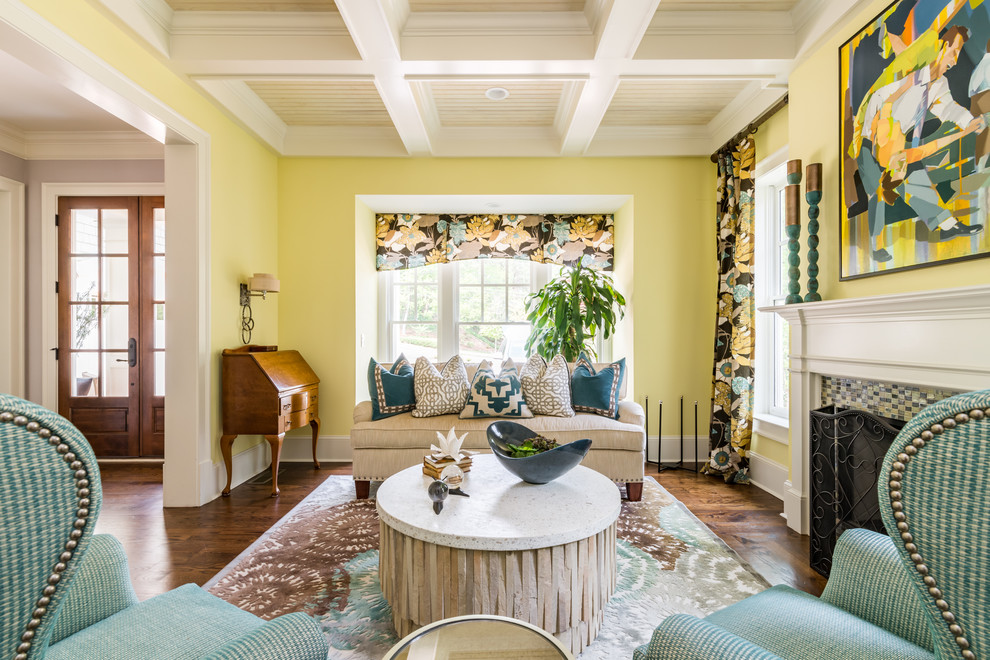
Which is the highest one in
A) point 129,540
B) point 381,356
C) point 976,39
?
point 976,39

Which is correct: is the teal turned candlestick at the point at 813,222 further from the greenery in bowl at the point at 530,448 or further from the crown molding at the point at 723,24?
the greenery in bowl at the point at 530,448

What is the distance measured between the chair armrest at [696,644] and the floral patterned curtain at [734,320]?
306cm

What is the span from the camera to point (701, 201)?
4.34m

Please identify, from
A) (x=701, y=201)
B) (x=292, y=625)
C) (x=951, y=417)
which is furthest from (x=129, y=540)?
(x=701, y=201)

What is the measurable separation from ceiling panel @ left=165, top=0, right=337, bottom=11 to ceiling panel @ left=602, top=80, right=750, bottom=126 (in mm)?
1910

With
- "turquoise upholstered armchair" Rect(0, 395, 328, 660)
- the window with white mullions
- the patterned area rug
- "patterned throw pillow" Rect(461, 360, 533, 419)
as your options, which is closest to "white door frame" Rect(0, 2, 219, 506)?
the patterned area rug

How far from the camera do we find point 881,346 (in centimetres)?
214

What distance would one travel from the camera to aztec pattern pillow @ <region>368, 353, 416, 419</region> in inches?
138

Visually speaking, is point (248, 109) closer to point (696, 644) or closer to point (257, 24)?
point (257, 24)

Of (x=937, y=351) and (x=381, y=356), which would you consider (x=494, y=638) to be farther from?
(x=381, y=356)

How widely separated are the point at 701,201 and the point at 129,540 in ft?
15.3

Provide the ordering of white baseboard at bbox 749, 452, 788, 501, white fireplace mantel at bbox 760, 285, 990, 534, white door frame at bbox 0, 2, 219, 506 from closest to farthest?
white fireplace mantel at bbox 760, 285, 990, 534 → white door frame at bbox 0, 2, 219, 506 → white baseboard at bbox 749, 452, 788, 501

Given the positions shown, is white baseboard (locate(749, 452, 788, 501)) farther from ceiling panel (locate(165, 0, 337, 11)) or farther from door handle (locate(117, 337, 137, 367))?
door handle (locate(117, 337, 137, 367))

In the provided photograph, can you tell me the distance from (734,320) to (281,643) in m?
3.66
